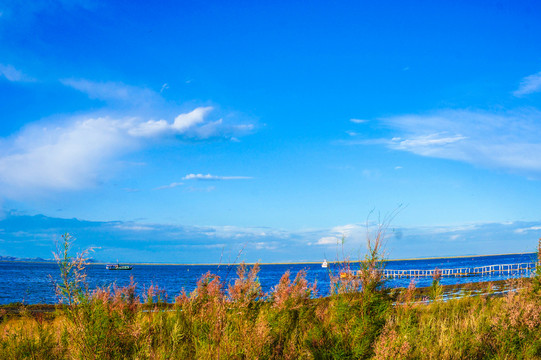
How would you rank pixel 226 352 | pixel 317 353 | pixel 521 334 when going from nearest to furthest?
pixel 226 352 < pixel 317 353 < pixel 521 334

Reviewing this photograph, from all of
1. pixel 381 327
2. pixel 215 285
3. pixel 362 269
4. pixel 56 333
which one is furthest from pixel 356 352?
pixel 56 333

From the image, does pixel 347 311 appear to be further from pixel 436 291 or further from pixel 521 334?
pixel 436 291

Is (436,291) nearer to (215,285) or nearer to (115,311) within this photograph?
(215,285)

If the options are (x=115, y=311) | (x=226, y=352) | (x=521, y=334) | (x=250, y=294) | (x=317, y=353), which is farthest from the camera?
(x=250, y=294)

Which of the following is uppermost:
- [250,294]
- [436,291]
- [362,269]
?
[362,269]

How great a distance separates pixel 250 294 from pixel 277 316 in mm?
698

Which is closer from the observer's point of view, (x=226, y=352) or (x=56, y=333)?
(x=226, y=352)

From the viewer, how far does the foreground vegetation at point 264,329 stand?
583cm

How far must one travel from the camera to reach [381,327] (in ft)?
21.5

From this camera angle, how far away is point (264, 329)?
6.79 meters

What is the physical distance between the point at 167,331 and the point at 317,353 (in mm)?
3683

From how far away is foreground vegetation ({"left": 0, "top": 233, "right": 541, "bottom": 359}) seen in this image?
583 centimetres

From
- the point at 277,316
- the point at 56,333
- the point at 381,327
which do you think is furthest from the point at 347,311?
the point at 56,333

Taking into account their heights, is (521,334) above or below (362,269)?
below
